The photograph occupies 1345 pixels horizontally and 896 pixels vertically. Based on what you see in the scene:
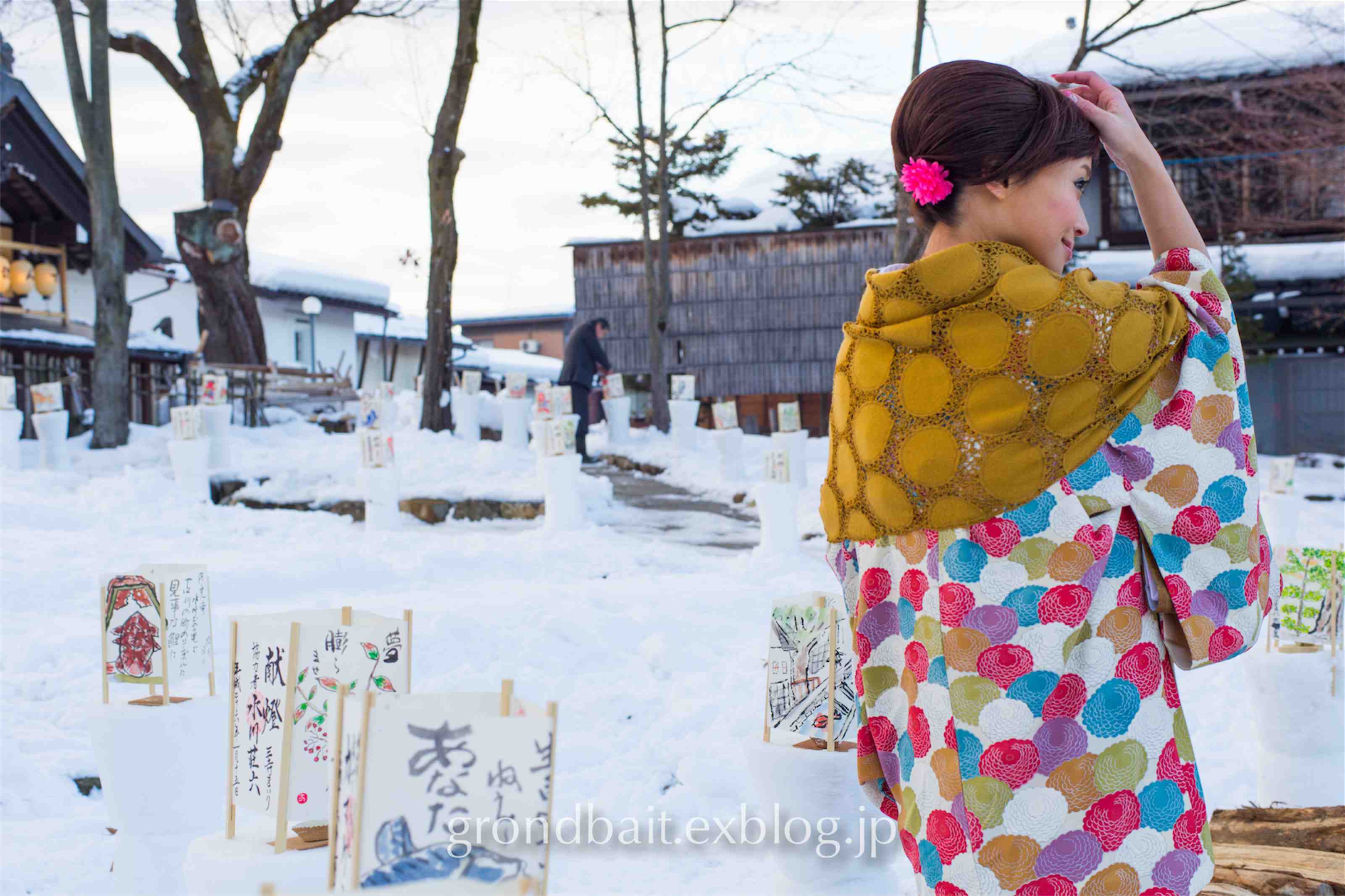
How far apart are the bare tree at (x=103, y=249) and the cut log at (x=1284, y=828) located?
12.5m

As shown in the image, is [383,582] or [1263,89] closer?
[383,582]

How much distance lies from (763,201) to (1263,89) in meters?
10.5

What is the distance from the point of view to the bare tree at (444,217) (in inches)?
572

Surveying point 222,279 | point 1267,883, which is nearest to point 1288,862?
point 1267,883

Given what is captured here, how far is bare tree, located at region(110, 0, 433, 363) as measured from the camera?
51.9 feet

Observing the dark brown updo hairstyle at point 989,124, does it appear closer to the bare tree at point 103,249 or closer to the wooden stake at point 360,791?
the wooden stake at point 360,791

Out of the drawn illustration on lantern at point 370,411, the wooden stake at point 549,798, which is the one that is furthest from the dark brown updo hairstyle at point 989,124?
the drawn illustration on lantern at point 370,411

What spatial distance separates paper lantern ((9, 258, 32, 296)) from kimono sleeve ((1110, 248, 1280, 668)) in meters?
17.6


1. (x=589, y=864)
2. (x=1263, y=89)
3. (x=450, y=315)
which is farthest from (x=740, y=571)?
(x=1263, y=89)

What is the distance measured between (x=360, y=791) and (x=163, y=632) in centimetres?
206

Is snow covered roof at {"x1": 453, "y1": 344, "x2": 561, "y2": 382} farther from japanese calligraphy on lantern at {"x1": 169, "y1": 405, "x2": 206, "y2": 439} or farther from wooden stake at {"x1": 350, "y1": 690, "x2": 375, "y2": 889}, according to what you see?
wooden stake at {"x1": 350, "y1": 690, "x2": 375, "y2": 889}

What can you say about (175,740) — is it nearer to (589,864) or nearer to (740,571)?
(589,864)

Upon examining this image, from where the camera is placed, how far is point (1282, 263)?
15.1m

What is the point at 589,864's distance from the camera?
3287mm
